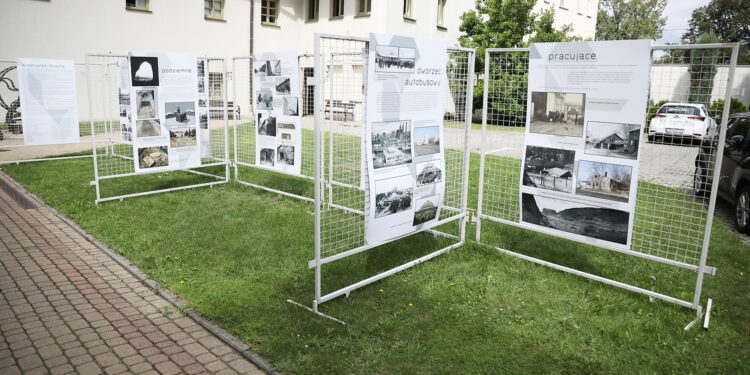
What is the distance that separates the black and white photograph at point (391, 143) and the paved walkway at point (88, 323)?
2012 mm

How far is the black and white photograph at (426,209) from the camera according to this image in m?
5.16

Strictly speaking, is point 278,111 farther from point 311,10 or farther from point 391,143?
point 311,10

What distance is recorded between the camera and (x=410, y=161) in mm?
4934

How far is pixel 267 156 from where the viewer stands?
819 cm

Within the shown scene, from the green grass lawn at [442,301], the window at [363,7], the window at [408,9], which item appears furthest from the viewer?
the window at [408,9]

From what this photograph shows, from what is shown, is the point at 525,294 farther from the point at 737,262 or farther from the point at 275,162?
the point at 275,162

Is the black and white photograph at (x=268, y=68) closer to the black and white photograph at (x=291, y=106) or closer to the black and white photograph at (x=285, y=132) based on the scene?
the black and white photograph at (x=291, y=106)

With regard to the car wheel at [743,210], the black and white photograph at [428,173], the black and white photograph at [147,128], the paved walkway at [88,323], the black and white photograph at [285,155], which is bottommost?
the paved walkway at [88,323]

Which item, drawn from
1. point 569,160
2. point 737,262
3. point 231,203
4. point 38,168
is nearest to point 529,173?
point 569,160

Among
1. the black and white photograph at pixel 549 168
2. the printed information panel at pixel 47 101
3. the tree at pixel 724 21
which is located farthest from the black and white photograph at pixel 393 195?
the tree at pixel 724 21

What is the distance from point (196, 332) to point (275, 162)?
4203 millimetres

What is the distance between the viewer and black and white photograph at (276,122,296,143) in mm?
7759

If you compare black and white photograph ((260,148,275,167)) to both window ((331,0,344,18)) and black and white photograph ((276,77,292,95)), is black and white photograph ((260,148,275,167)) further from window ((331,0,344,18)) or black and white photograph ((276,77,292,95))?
window ((331,0,344,18))

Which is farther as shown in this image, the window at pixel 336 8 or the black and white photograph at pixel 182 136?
the window at pixel 336 8
